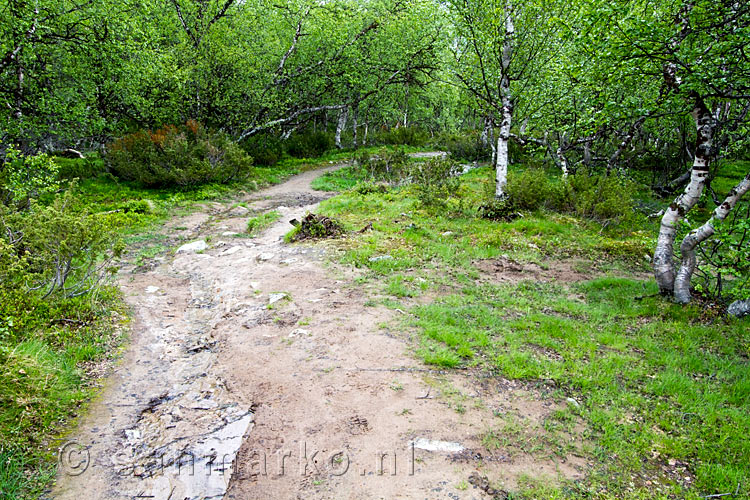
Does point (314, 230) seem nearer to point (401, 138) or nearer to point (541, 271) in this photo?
point (541, 271)

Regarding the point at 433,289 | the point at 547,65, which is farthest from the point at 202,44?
the point at 433,289

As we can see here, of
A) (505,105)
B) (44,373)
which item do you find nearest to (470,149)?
(505,105)

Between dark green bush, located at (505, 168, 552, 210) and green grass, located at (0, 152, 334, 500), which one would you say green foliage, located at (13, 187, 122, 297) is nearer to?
green grass, located at (0, 152, 334, 500)

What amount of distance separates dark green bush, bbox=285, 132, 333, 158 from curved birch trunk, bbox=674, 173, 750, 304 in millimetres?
20862

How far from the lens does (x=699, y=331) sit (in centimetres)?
632

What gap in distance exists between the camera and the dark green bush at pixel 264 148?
21594 mm

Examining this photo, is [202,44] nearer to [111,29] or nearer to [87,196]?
[111,29]

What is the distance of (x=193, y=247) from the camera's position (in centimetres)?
999

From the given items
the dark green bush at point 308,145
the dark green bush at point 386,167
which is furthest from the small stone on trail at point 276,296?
the dark green bush at point 308,145

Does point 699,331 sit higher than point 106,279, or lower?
lower

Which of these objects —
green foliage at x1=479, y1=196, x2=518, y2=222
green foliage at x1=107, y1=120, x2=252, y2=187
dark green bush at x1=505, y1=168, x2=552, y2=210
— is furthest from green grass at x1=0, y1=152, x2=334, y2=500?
dark green bush at x1=505, y1=168, x2=552, y2=210

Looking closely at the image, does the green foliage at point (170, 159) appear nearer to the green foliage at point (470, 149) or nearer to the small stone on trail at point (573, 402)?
the small stone on trail at point (573, 402)

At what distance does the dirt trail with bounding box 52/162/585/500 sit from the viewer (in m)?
3.41

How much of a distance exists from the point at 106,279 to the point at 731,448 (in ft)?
27.9
